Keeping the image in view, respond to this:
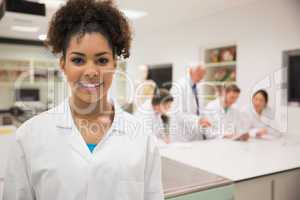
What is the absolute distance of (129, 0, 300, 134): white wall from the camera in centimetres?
280

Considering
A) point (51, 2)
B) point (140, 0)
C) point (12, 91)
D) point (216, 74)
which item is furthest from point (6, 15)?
point (12, 91)

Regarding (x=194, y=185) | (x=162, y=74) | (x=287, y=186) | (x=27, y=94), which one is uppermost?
(x=162, y=74)

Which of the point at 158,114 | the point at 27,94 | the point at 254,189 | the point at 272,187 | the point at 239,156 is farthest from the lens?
the point at 27,94

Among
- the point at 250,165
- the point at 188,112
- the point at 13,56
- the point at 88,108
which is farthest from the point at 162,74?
the point at 88,108

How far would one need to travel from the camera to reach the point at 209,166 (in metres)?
1.48

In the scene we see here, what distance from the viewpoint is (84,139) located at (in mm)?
850

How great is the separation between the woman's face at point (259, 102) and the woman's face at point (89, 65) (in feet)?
7.20

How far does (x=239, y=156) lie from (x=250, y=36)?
1944 mm

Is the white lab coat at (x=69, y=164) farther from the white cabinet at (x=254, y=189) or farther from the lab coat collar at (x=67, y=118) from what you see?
the white cabinet at (x=254, y=189)

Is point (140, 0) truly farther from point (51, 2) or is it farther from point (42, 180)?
point (42, 180)

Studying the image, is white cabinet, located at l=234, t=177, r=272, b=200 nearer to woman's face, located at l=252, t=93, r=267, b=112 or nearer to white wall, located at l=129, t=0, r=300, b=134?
woman's face, located at l=252, t=93, r=267, b=112

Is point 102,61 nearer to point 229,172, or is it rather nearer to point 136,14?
point 229,172

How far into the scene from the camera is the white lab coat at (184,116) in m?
2.63

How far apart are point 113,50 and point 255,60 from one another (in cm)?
271
